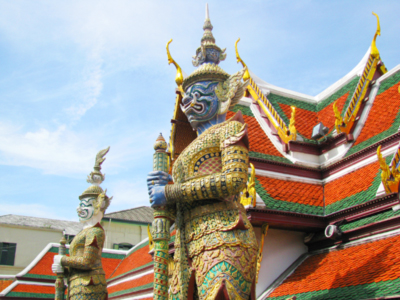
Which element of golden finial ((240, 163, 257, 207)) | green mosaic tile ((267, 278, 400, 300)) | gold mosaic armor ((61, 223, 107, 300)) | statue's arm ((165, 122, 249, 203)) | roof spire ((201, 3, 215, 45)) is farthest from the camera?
gold mosaic armor ((61, 223, 107, 300))

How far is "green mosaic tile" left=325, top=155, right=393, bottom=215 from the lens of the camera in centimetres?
667

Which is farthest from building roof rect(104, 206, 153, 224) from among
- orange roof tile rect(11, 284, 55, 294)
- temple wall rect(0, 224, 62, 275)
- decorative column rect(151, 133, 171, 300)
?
decorative column rect(151, 133, 171, 300)

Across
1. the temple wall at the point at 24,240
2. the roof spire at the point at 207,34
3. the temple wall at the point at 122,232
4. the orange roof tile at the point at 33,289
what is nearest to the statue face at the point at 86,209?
the roof spire at the point at 207,34

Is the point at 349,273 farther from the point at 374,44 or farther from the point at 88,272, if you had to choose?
the point at 374,44

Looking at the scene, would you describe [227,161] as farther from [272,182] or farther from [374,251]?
[272,182]

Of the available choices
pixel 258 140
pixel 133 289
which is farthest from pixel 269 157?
pixel 133 289

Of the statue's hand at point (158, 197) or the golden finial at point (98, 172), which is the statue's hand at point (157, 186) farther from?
the golden finial at point (98, 172)

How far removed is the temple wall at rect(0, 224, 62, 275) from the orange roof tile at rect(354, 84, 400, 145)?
16.7 m

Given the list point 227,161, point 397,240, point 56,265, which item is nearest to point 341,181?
point 397,240

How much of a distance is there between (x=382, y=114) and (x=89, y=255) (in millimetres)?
5998

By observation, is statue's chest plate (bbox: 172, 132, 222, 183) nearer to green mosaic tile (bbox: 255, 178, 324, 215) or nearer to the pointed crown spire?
the pointed crown spire

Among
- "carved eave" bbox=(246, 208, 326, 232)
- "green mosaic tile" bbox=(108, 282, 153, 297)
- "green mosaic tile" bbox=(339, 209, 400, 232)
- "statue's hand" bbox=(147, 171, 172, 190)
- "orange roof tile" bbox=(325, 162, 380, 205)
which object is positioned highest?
"orange roof tile" bbox=(325, 162, 380, 205)

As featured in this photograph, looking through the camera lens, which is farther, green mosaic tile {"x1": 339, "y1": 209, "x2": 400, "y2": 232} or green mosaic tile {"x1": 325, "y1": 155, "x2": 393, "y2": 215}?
green mosaic tile {"x1": 325, "y1": 155, "x2": 393, "y2": 215}

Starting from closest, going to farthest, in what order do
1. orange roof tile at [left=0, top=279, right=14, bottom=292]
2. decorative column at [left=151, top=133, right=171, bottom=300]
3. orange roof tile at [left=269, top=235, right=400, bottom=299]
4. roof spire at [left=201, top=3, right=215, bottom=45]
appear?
decorative column at [left=151, top=133, right=171, bottom=300] → orange roof tile at [left=269, top=235, right=400, bottom=299] → roof spire at [left=201, top=3, right=215, bottom=45] → orange roof tile at [left=0, top=279, right=14, bottom=292]
